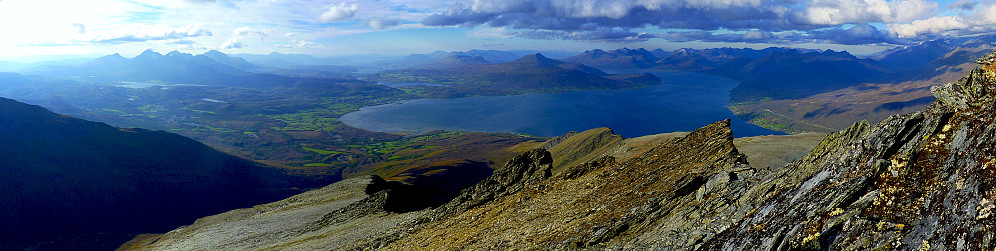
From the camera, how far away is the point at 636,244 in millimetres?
17609

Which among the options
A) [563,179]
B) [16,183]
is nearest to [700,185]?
[563,179]

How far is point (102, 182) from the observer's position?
138m

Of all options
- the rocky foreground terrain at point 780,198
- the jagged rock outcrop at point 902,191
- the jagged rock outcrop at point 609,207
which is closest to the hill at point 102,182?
the jagged rock outcrop at point 609,207

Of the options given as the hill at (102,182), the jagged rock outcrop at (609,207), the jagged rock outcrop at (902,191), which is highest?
the jagged rock outcrop at (902,191)

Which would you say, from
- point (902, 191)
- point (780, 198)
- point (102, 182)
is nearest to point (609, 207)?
point (780, 198)

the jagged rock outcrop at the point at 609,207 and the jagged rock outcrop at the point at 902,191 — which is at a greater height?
the jagged rock outcrop at the point at 902,191

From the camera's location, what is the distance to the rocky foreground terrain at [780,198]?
35.7 feet

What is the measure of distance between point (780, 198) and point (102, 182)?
180 meters

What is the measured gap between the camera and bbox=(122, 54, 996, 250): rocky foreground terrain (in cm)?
1088

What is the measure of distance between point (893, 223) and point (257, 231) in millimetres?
64816

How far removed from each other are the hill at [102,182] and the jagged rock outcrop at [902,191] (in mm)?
136649

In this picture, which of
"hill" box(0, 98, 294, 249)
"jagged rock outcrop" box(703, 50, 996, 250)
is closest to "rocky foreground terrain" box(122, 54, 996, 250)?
"jagged rock outcrop" box(703, 50, 996, 250)

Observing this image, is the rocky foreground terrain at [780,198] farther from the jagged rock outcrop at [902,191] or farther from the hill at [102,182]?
the hill at [102,182]

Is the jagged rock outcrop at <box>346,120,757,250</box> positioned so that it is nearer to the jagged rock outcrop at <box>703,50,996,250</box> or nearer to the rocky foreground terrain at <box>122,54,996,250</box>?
the rocky foreground terrain at <box>122,54,996,250</box>
